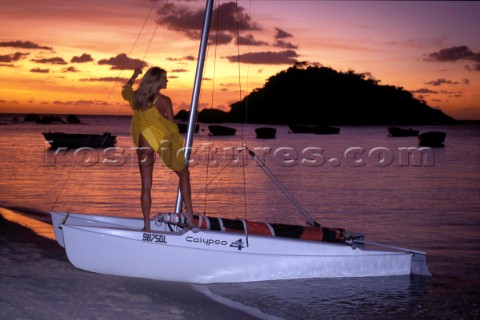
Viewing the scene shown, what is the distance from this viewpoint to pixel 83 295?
23.1 ft

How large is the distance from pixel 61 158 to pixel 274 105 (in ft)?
481

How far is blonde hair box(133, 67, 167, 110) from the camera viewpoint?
7891mm

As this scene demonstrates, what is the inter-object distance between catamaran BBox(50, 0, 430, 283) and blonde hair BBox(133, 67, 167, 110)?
1.12 metres

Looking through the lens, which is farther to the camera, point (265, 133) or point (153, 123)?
point (265, 133)

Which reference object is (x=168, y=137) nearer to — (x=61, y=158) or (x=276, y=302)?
(x=276, y=302)

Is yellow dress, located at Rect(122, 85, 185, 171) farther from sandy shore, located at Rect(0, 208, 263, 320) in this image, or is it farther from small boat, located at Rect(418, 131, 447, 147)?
small boat, located at Rect(418, 131, 447, 147)

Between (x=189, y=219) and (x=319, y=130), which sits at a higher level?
(x=319, y=130)

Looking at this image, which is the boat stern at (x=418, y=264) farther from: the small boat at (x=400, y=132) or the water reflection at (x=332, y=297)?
the small boat at (x=400, y=132)

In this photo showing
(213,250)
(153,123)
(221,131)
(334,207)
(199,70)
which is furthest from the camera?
(221,131)

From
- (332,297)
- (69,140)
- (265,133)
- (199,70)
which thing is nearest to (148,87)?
(199,70)

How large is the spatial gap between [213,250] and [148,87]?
7.19 ft

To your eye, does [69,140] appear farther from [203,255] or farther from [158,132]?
[203,255]

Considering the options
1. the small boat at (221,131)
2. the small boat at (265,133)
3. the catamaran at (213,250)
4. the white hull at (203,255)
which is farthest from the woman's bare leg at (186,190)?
the small boat at (221,131)

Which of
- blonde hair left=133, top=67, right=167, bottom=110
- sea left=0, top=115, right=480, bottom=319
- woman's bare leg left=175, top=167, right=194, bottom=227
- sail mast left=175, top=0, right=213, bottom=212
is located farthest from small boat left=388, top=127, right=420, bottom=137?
blonde hair left=133, top=67, right=167, bottom=110
